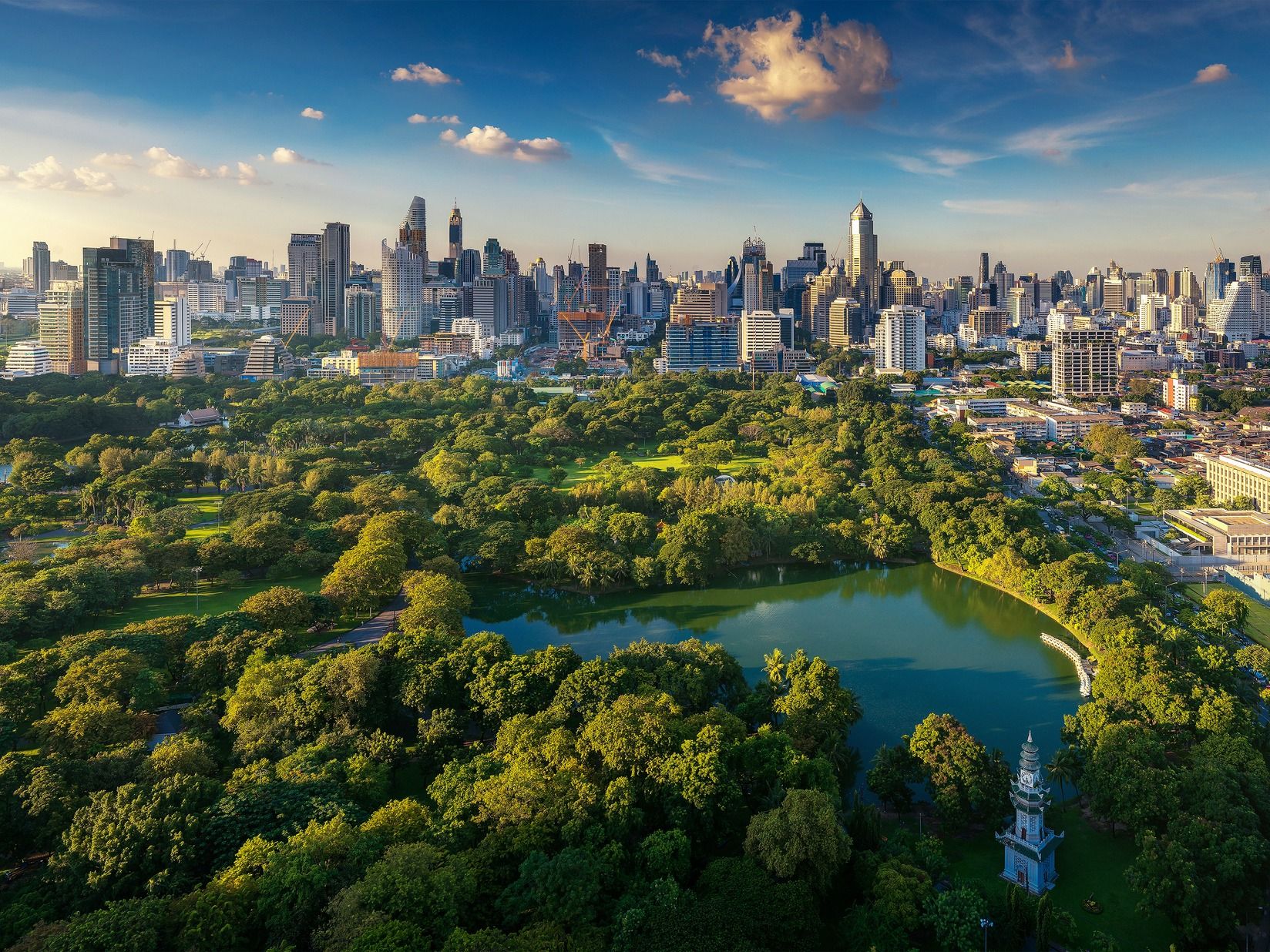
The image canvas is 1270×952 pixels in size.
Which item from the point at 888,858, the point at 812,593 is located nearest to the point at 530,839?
the point at 888,858

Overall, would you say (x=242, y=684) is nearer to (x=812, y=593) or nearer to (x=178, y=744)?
(x=178, y=744)

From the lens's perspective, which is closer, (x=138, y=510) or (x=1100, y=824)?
(x=1100, y=824)

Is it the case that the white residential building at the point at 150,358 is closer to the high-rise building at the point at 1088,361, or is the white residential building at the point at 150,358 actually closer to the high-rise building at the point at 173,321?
the high-rise building at the point at 173,321

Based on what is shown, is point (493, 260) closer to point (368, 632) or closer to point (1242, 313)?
point (1242, 313)

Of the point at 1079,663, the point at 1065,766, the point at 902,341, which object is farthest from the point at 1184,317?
the point at 1065,766

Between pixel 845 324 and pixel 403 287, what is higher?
pixel 403 287
